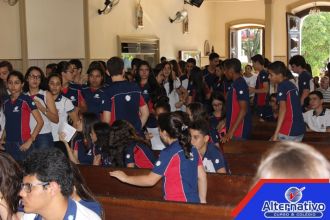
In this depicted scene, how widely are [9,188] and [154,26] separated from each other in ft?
37.4

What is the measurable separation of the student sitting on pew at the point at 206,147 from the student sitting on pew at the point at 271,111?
4079mm

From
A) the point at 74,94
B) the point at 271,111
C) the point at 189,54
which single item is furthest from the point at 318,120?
the point at 189,54

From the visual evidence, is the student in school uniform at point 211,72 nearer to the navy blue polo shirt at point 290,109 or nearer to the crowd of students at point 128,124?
the crowd of students at point 128,124

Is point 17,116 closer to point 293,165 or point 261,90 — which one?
point 261,90

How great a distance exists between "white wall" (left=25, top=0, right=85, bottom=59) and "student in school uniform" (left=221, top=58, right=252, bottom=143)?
4519mm

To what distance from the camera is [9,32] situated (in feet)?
30.5

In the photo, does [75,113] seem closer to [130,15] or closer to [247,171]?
[247,171]

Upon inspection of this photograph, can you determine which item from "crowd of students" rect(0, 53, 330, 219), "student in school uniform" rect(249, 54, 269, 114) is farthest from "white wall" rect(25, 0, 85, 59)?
"student in school uniform" rect(249, 54, 269, 114)

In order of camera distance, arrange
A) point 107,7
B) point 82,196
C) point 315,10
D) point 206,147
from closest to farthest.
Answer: point 82,196
point 206,147
point 107,7
point 315,10

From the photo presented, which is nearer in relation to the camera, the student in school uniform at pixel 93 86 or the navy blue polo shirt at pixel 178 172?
the navy blue polo shirt at pixel 178 172

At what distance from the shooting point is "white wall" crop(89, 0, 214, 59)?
11359mm

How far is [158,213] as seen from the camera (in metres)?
3.36

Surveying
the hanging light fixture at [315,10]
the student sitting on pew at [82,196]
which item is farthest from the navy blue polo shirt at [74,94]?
the hanging light fixture at [315,10]

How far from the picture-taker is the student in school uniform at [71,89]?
6.29 metres
